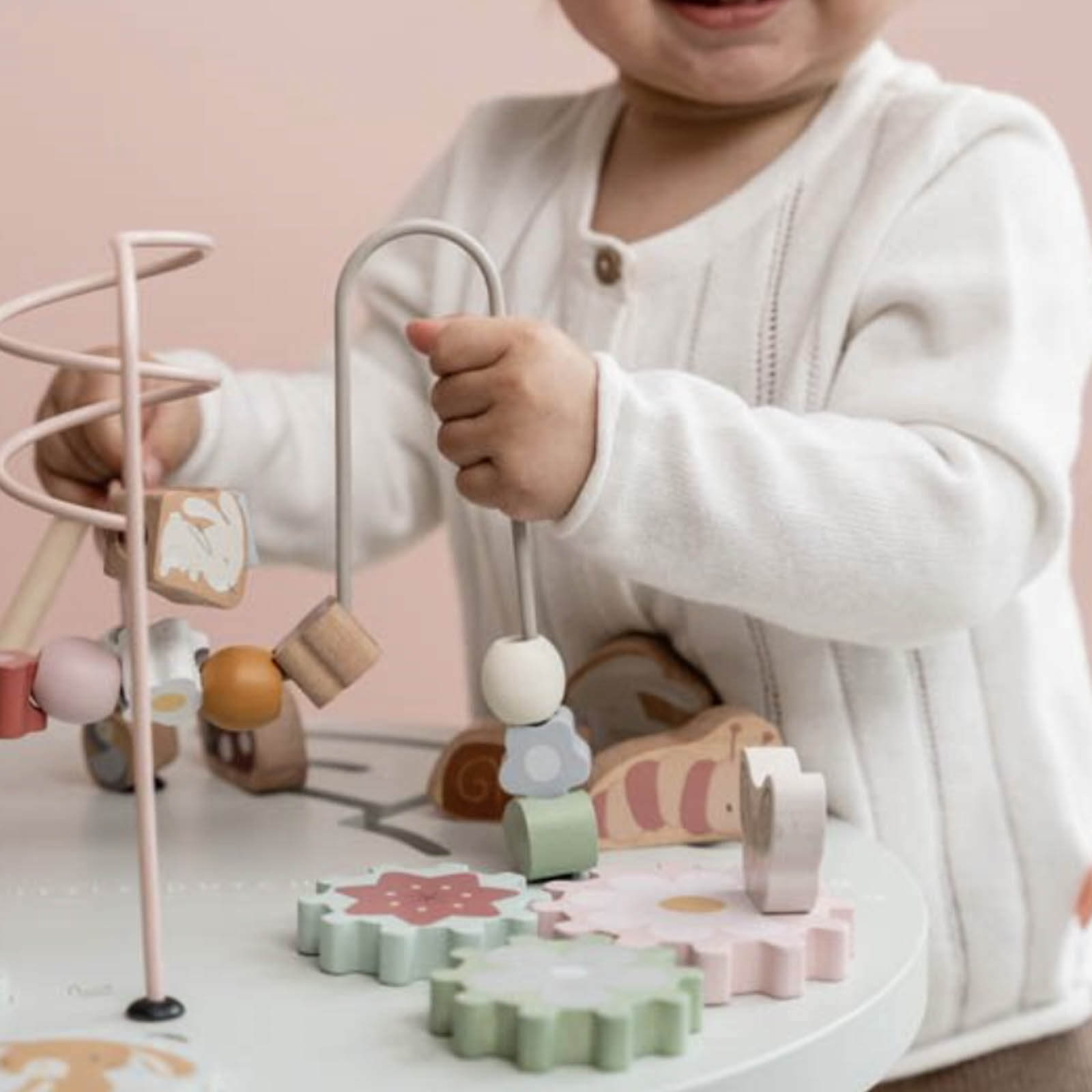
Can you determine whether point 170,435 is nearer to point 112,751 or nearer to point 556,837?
point 112,751

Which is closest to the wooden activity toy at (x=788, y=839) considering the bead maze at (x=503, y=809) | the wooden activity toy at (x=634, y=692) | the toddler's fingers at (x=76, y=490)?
the bead maze at (x=503, y=809)

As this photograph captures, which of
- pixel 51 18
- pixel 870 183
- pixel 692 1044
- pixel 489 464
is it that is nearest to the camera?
pixel 692 1044

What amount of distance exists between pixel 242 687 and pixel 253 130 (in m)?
0.85

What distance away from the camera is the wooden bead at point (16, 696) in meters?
0.62

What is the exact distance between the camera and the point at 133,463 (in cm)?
54

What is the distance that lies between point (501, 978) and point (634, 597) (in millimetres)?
313

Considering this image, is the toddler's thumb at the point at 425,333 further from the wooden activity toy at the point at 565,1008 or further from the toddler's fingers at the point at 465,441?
the wooden activity toy at the point at 565,1008

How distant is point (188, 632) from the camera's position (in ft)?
2.10

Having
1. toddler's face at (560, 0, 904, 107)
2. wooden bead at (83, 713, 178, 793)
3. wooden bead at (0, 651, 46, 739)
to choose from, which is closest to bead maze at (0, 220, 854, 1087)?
wooden bead at (0, 651, 46, 739)

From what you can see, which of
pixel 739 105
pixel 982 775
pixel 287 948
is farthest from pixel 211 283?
pixel 287 948

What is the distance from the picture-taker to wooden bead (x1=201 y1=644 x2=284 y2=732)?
0.69 meters

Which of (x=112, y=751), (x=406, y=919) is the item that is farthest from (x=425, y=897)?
(x=112, y=751)

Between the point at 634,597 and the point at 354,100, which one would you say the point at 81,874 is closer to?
the point at 634,597

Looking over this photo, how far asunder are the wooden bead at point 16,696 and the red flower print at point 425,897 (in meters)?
0.10
